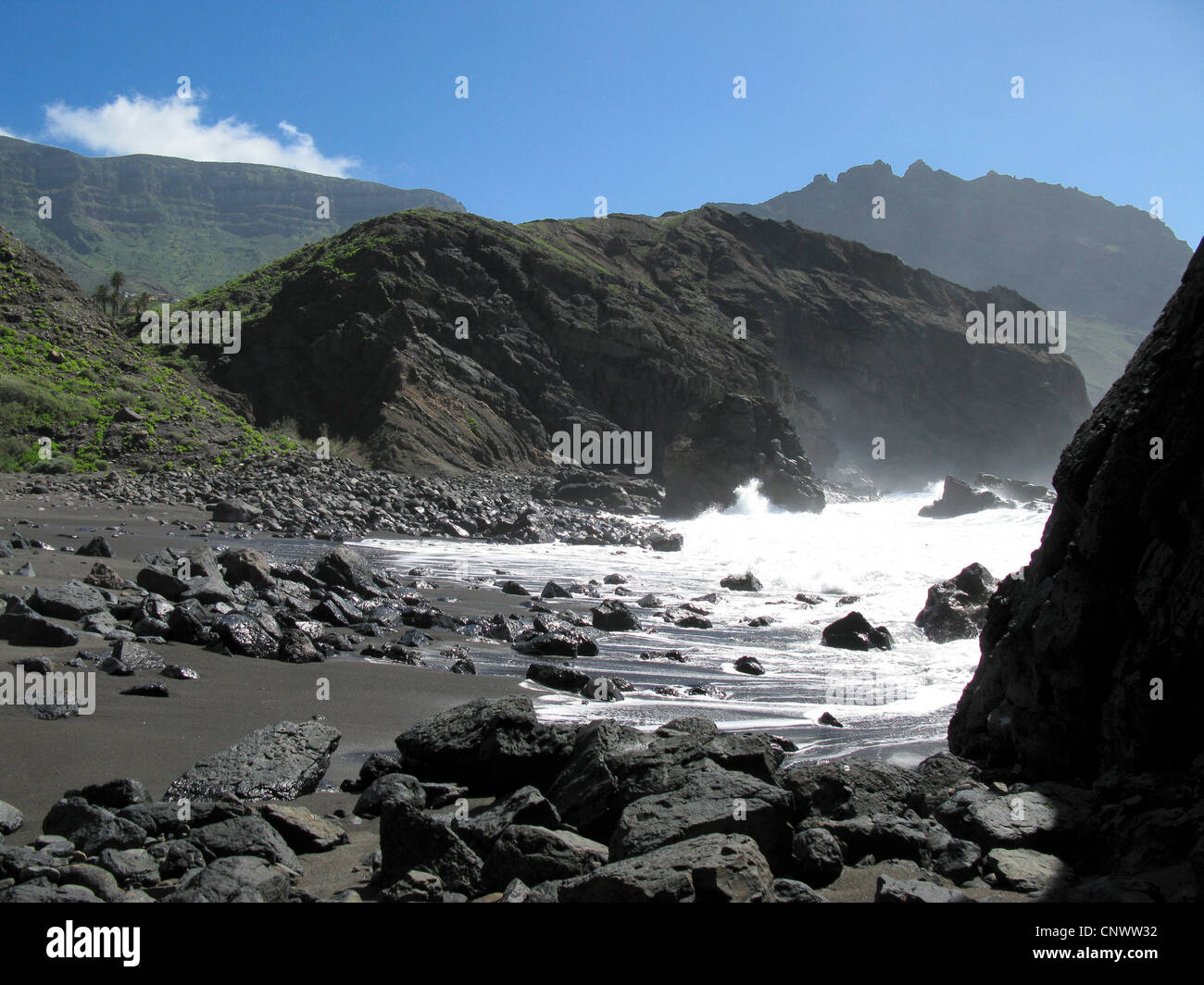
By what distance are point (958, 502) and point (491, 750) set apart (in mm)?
52655

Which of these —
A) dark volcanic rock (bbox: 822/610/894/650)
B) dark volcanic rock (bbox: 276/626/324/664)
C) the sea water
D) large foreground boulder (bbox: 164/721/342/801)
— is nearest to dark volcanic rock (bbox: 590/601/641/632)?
the sea water

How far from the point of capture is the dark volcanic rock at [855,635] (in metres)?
14.0

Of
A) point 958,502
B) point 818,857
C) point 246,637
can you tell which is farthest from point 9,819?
point 958,502

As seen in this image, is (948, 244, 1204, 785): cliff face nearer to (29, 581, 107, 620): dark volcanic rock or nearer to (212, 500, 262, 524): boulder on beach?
(29, 581, 107, 620): dark volcanic rock

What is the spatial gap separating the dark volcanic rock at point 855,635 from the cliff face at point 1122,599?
261 inches

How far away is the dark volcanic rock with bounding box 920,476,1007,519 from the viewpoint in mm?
53281

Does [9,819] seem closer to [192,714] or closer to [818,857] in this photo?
[192,714]

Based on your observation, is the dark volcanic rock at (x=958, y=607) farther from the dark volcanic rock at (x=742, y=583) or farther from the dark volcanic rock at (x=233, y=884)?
the dark volcanic rock at (x=233, y=884)

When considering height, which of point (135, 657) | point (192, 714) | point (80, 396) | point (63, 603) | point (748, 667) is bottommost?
point (748, 667)

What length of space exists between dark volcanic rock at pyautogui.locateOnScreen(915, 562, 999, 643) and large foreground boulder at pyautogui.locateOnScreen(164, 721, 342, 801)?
38.2ft

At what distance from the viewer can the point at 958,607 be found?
50.7ft

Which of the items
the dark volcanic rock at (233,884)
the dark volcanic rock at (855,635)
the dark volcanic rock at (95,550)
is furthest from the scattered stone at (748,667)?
the dark volcanic rock at (95,550)

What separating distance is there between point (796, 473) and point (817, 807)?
151ft
